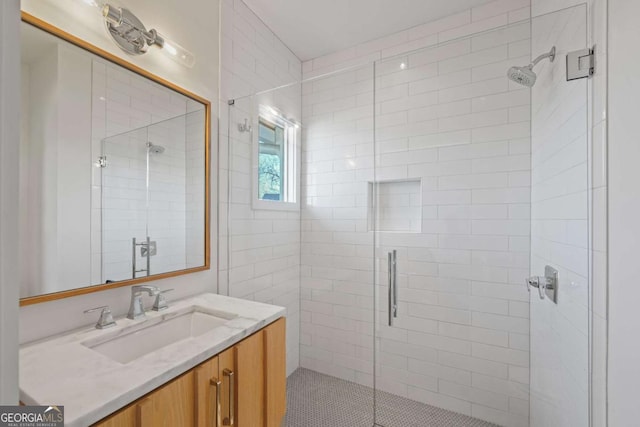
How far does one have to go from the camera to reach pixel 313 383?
2.13 m

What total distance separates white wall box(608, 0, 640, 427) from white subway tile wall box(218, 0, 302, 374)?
173 centimetres

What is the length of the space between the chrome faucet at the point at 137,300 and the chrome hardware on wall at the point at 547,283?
6.08ft

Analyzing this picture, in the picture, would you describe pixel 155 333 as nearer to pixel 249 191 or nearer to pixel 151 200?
pixel 151 200

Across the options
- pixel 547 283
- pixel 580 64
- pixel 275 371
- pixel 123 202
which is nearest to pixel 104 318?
pixel 123 202

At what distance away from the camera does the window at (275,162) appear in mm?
2047

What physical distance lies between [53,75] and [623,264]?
2.07 m

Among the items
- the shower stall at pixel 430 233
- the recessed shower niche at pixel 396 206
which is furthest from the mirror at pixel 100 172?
the recessed shower niche at pixel 396 206

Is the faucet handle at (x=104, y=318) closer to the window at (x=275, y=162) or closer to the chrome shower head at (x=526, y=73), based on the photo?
the window at (x=275, y=162)

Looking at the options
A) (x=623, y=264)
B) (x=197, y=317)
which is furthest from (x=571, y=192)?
(x=197, y=317)

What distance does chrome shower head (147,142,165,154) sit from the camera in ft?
4.60

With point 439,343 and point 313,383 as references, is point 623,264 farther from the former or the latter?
point 313,383

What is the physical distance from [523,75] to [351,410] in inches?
87.6

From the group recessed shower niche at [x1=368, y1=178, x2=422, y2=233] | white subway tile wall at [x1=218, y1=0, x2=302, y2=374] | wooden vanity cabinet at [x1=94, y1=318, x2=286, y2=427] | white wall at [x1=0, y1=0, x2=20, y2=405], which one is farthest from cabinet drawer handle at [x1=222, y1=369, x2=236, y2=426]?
recessed shower niche at [x1=368, y1=178, x2=422, y2=233]

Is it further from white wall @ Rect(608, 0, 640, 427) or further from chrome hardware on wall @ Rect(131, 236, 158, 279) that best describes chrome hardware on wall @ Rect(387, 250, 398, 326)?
chrome hardware on wall @ Rect(131, 236, 158, 279)
